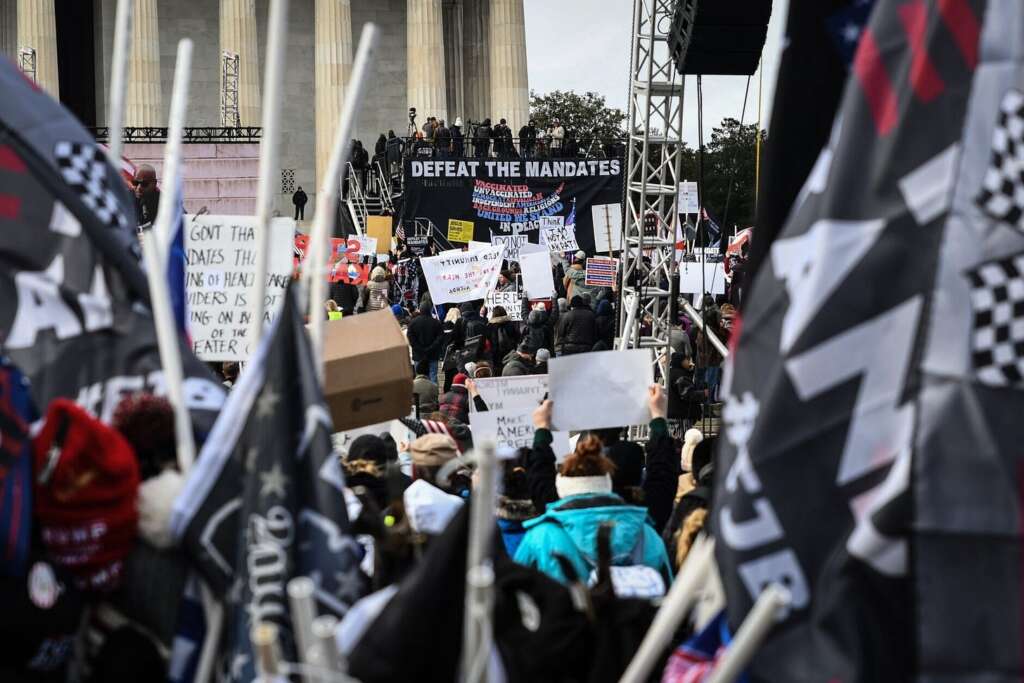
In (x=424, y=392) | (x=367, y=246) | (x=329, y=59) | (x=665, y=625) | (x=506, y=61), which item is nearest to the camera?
(x=665, y=625)

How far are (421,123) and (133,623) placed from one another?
47934mm

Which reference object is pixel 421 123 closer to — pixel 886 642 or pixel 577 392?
pixel 577 392

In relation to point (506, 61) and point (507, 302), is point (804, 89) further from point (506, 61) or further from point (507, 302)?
point (506, 61)

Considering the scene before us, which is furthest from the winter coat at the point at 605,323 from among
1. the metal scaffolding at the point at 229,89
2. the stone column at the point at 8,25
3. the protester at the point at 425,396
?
the stone column at the point at 8,25

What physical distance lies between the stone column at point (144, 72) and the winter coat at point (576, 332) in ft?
97.7

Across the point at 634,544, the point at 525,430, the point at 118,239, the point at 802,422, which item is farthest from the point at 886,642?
the point at 525,430

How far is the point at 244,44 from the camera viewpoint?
48562 millimetres

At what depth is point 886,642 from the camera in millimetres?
2920

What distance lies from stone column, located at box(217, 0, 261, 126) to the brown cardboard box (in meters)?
42.6

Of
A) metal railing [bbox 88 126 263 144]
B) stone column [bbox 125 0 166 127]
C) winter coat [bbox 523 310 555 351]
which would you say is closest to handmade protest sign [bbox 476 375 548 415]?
winter coat [bbox 523 310 555 351]

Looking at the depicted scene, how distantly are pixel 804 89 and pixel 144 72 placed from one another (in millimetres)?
46027

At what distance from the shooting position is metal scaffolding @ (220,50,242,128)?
43.8m

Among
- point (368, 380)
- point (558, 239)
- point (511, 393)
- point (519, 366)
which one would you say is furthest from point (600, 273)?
point (368, 380)

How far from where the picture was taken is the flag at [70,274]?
151 inches
